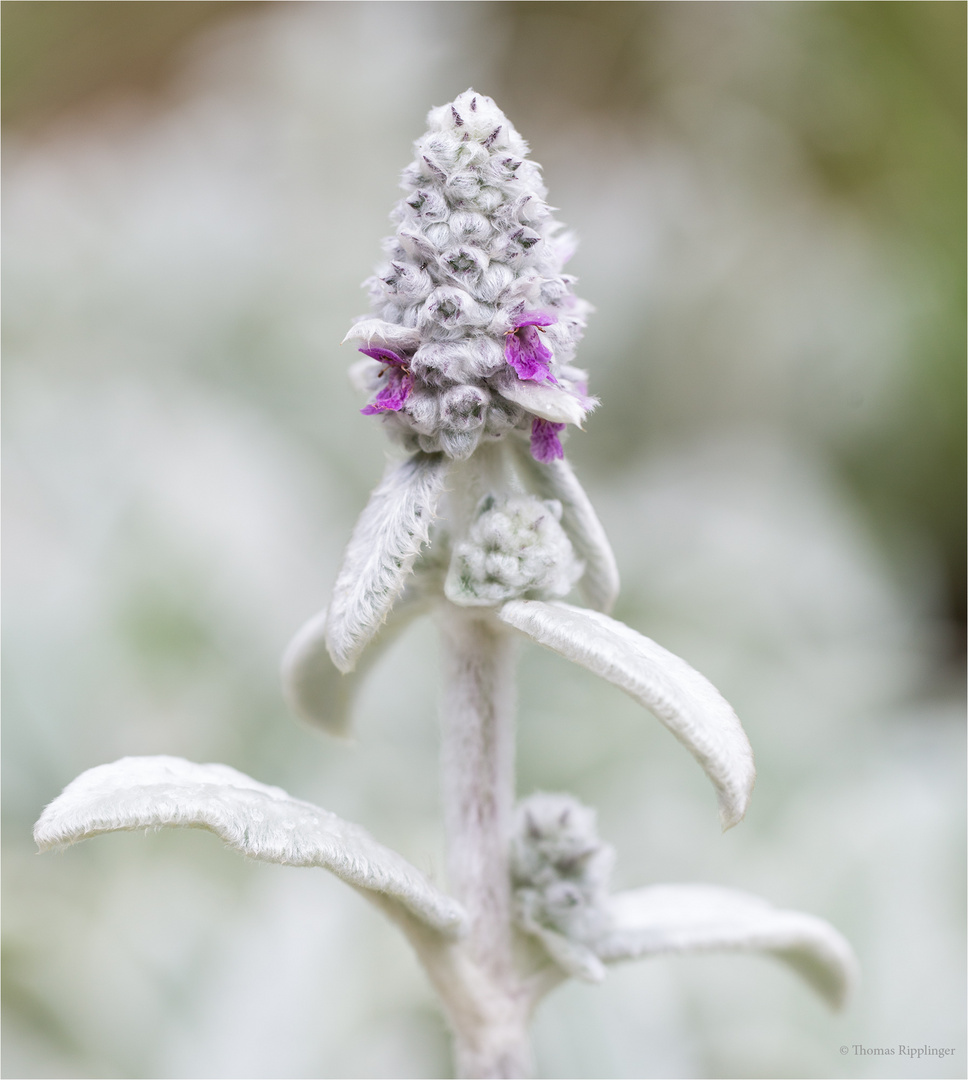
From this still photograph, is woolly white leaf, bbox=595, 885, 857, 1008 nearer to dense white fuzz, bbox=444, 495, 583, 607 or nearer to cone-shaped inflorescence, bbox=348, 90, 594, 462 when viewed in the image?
dense white fuzz, bbox=444, 495, 583, 607

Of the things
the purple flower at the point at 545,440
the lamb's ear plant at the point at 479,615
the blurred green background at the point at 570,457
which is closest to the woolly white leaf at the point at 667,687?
the lamb's ear plant at the point at 479,615

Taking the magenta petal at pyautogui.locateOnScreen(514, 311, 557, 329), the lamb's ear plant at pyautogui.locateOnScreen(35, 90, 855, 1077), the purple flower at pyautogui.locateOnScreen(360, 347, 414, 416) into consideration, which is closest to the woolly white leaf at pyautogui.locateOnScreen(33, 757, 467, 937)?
the lamb's ear plant at pyautogui.locateOnScreen(35, 90, 855, 1077)

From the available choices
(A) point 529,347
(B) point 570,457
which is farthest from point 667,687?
(B) point 570,457

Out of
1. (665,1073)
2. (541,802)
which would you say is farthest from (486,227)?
(665,1073)

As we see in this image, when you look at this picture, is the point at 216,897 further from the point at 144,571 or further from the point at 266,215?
the point at 266,215

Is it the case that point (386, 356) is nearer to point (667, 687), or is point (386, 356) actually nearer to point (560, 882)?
point (667, 687)

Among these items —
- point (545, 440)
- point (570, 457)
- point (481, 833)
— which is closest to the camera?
point (545, 440)

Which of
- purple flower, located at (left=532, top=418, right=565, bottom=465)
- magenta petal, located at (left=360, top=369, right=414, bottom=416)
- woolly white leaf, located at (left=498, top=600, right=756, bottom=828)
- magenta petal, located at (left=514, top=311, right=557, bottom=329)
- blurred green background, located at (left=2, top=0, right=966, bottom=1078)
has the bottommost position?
woolly white leaf, located at (left=498, top=600, right=756, bottom=828)
